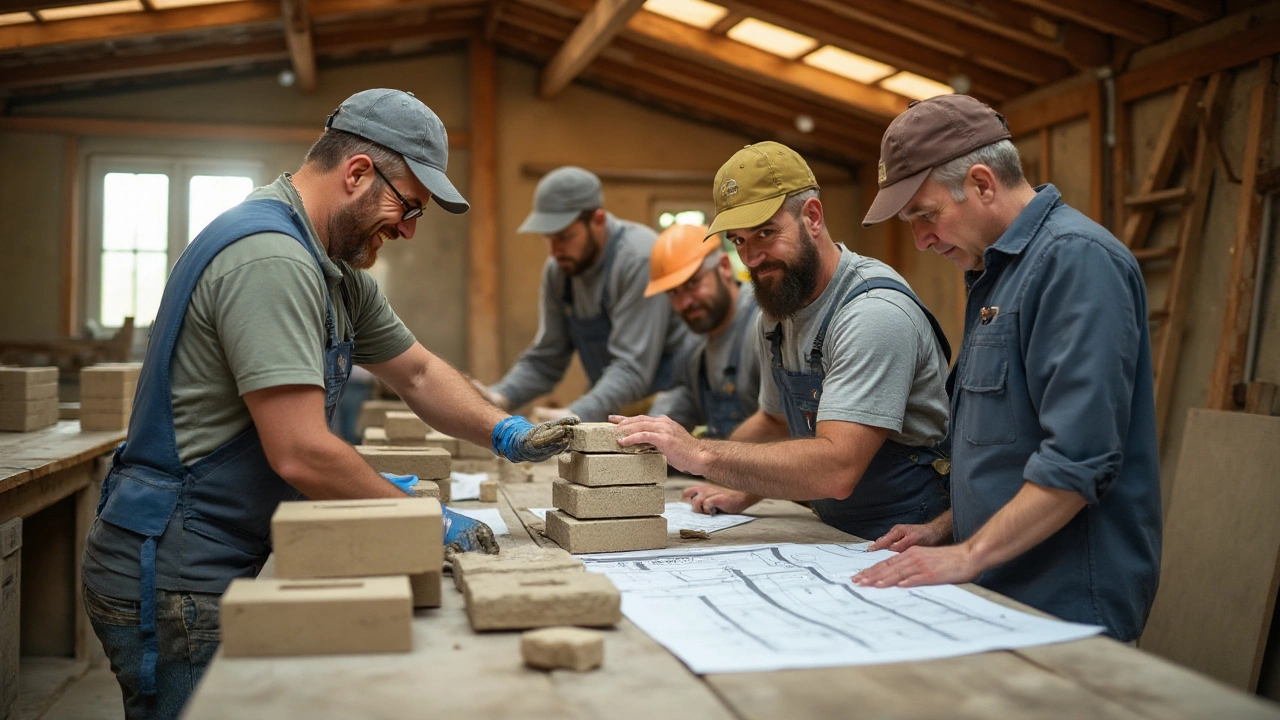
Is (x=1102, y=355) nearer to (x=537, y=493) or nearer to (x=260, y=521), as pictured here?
(x=260, y=521)

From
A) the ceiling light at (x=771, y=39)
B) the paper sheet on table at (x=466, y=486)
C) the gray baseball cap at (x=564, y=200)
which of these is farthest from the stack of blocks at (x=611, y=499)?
the ceiling light at (x=771, y=39)

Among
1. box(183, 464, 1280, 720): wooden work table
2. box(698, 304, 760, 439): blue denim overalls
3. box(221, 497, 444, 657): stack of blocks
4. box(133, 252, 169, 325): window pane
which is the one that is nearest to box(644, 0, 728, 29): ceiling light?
box(698, 304, 760, 439): blue denim overalls

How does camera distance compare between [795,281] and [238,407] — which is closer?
[238,407]

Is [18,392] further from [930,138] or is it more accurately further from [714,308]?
[930,138]

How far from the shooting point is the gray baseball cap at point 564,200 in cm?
462

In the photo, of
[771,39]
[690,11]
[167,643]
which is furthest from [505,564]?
[771,39]

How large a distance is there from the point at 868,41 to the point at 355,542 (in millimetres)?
6465

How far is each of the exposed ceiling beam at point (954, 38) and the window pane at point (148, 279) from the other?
6669 millimetres

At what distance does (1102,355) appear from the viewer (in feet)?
6.16

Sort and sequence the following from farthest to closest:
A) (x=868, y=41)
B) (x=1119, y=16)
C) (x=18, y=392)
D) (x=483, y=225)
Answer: (x=483, y=225)
(x=868, y=41)
(x=1119, y=16)
(x=18, y=392)

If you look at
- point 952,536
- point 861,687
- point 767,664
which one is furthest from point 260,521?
point 952,536

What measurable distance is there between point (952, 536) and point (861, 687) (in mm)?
1114

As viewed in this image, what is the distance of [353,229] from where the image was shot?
2.31 m

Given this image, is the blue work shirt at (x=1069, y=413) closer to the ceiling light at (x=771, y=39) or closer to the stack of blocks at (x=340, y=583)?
the stack of blocks at (x=340, y=583)
